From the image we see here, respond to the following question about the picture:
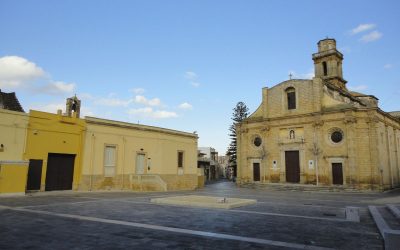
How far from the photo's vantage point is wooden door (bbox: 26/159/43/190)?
20594mm

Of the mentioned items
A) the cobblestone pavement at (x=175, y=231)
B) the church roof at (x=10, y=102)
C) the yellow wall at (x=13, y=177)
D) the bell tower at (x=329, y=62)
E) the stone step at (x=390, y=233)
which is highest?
the bell tower at (x=329, y=62)

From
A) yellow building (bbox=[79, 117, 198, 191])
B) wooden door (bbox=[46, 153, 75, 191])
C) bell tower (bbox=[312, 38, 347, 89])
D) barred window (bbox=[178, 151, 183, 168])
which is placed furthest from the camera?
bell tower (bbox=[312, 38, 347, 89])

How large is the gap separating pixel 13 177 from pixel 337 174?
29.4 meters

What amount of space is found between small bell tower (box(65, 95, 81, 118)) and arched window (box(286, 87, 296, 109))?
24636 mm

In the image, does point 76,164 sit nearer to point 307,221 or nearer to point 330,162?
point 307,221

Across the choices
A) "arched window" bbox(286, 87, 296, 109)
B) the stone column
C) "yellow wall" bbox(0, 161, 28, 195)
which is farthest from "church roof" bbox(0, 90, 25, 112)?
the stone column

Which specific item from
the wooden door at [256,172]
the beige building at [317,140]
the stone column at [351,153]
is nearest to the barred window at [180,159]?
the beige building at [317,140]

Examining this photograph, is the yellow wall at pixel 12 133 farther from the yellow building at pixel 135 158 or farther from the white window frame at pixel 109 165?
the white window frame at pixel 109 165

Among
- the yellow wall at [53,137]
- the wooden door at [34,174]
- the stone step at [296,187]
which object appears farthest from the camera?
the stone step at [296,187]

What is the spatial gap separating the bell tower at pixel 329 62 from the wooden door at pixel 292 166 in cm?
1526

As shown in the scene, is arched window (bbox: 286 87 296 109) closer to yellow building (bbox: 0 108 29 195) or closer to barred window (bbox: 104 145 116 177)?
barred window (bbox: 104 145 116 177)

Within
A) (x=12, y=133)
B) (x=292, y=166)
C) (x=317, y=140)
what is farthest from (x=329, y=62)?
(x=12, y=133)

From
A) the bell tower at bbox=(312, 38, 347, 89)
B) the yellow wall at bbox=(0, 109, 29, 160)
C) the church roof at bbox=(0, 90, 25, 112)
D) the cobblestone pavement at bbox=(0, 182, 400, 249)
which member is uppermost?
the bell tower at bbox=(312, 38, 347, 89)

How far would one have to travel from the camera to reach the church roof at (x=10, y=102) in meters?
30.5
